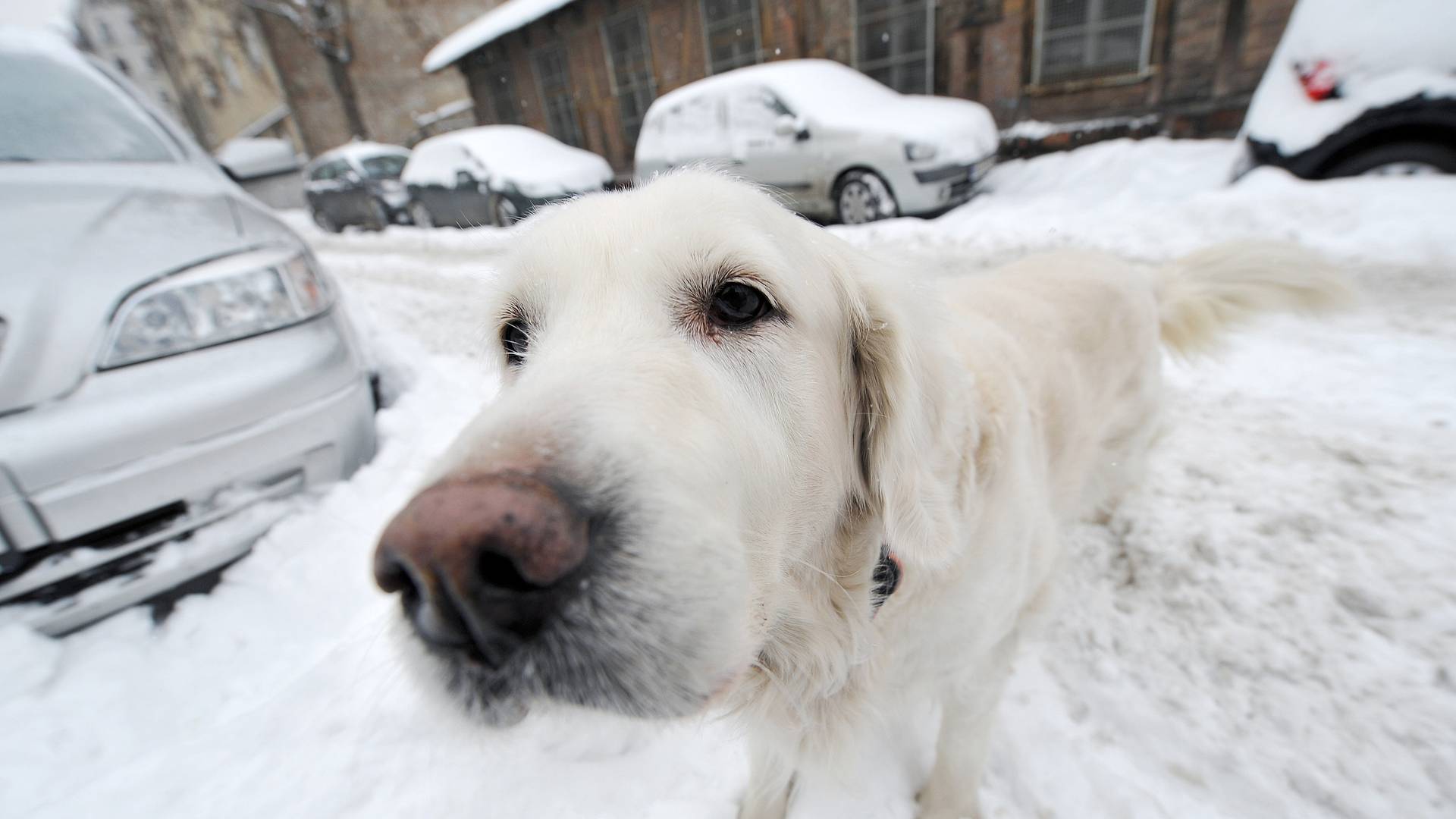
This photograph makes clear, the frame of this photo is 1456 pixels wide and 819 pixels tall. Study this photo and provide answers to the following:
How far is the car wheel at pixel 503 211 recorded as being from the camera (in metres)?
10.8

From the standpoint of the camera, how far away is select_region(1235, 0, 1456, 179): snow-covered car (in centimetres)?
423

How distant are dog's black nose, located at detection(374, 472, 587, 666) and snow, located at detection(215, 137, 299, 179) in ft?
12.0

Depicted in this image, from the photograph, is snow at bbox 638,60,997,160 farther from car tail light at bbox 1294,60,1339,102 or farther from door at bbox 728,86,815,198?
car tail light at bbox 1294,60,1339,102

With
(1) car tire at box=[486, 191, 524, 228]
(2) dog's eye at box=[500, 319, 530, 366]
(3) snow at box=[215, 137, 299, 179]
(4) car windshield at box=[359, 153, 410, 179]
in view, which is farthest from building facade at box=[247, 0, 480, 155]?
(2) dog's eye at box=[500, 319, 530, 366]

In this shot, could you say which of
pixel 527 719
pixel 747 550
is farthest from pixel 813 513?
pixel 527 719

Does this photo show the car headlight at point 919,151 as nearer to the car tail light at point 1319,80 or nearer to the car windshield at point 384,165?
the car tail light at point 1319,80

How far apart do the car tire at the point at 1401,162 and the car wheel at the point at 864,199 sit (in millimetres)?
3656

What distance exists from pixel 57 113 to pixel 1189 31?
11746 mm

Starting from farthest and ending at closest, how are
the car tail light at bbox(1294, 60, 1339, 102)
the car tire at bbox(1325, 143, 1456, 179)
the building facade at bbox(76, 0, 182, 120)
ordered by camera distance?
the building facade at bbox(76, 0, 182, 120) → the car tail light at bbox(1294, 60, 1339, 102) → the car tire at bbox(1325, 143, 1456, 179)

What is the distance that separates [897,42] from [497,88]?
1386cm

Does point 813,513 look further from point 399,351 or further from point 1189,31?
point 1189,31

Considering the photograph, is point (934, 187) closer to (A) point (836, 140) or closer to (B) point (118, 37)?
(A) point (836, 140)

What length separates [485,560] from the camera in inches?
29.5

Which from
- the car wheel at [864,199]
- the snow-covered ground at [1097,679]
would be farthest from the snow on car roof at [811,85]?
the snow-covered ground at [1097,679]
